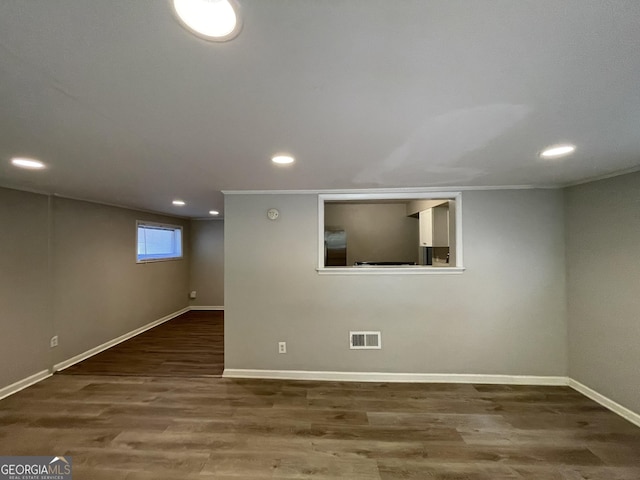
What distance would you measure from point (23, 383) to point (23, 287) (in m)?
1.01

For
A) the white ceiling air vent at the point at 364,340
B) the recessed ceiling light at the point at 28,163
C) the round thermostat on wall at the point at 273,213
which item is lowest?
the white ceiling air vent at the point at 364,340

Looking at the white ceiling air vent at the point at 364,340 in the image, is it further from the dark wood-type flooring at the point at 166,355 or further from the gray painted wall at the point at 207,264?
the gray painted wall at the point at 207,264

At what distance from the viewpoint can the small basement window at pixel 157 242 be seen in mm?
4976

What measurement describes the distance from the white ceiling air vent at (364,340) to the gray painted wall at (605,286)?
2.01 meters

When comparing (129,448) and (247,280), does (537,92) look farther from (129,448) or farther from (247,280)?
(129,448)

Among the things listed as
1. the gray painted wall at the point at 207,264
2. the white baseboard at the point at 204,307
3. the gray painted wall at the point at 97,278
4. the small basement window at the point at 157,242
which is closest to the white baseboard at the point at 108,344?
the gray painted wall at the point at 97,278

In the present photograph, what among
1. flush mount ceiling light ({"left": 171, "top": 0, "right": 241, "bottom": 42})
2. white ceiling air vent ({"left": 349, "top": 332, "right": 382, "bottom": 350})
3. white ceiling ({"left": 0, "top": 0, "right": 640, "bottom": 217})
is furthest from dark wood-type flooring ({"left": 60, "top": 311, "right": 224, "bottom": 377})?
flush mount ceiling light ({"left": 171, "top": 0, "right": 241, "bottom": 42})

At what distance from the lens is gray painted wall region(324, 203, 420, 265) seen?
602cm

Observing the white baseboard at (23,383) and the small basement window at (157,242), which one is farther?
the small basement window at (157,242)

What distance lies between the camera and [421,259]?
17.7ft

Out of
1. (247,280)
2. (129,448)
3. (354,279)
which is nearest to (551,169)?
(354,279)

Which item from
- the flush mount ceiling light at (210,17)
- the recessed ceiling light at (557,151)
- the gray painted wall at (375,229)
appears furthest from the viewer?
the gray painted wall at (375,229)

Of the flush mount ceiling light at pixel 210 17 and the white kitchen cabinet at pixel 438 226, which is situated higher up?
the flush mount ceiling light at pixel 210 17

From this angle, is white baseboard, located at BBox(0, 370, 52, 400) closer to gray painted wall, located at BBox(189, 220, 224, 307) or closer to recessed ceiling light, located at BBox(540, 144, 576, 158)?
gray painted wall, located at BBox(189, 220, 224, 307)
